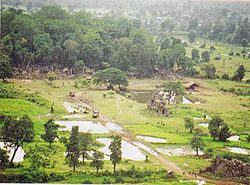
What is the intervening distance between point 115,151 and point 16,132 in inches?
65.9

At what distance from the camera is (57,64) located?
1170 centimetres

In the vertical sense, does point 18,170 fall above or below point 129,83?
below

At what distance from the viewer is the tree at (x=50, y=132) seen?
925 cm

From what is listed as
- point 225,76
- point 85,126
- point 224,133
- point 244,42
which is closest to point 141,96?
point 85,126

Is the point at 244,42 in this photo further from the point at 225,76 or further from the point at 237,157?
the point at 237,157

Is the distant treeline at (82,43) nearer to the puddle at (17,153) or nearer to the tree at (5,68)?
the tree at (5,68)

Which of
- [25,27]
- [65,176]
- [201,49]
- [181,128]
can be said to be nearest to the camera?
[65,176]

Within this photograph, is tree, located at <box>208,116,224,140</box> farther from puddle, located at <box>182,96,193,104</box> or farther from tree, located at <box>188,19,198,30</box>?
tree, located at <box>188,19,198,30</box>

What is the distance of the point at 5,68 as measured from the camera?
1080 cm

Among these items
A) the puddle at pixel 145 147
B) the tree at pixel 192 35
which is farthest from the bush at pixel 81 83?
the tree at pixel 192 35

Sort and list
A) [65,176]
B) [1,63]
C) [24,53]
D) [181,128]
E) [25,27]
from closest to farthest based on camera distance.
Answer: [65,176], [181,128], [1,63], [24,53], [25,27]

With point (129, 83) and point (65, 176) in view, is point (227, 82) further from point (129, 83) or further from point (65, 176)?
point (65, 176)

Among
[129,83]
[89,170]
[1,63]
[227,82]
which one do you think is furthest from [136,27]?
[89,170]

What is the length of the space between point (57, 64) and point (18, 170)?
3783 millimetres
